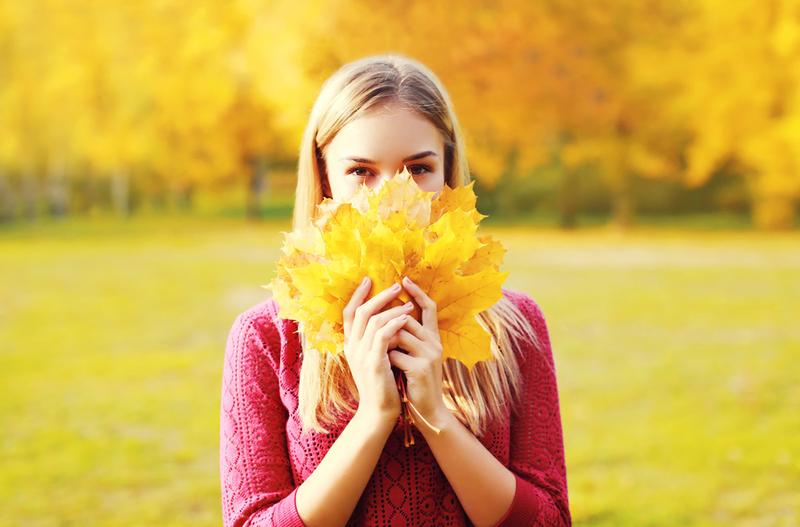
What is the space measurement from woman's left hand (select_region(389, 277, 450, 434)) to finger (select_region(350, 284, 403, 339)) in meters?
0.04

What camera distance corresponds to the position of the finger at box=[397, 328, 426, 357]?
6.01ft

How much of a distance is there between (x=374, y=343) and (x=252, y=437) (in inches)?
21.1

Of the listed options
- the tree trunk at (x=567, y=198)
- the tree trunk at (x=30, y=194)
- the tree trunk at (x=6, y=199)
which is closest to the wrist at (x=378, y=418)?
the tree trunk at (x=567, y=198)

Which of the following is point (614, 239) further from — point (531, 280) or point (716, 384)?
point (716, 384)

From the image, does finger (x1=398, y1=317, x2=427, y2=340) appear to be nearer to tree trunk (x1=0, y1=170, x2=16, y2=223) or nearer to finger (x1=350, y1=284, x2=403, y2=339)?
finger (x1=350, y1=284, x2=403, y2=339)

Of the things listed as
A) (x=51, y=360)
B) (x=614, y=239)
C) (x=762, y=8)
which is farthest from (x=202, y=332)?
(x=762, y=8)

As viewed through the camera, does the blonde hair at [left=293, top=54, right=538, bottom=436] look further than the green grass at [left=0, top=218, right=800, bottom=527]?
No

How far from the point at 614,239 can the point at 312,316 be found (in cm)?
2489

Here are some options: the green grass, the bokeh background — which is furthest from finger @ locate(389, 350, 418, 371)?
the green grass

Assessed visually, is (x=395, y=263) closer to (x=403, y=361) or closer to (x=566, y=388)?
(x=403, y=361)

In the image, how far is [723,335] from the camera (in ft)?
36.2

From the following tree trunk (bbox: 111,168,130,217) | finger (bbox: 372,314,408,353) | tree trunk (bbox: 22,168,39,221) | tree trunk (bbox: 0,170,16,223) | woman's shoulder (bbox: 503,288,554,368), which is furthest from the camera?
tree trunk (bbox: 111,168,130,217)

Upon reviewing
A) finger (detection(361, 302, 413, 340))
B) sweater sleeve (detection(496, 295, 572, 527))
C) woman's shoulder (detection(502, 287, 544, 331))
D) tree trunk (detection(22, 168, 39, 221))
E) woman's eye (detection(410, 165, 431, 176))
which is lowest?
sweater sleeve (detection(496, 295, 572, 527))

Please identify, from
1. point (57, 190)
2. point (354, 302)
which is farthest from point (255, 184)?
point (354, 302)
